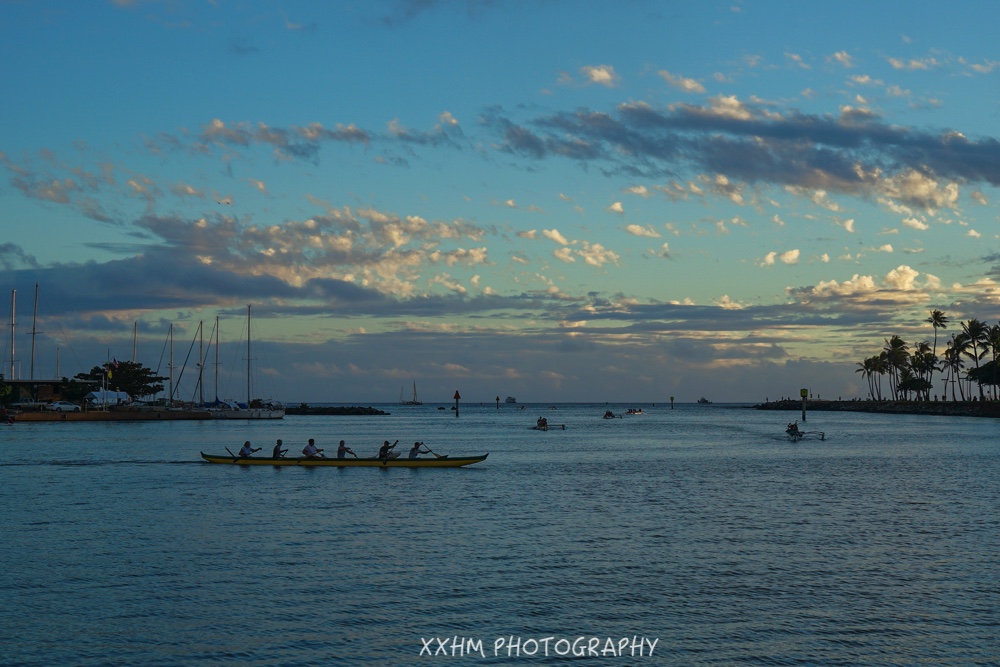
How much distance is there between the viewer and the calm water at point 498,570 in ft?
62.6

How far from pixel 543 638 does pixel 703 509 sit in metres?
22.0

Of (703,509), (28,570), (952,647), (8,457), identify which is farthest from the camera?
(8,457)

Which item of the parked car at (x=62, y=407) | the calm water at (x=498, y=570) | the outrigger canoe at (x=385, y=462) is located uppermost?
the parked car at (x=62, y=407)

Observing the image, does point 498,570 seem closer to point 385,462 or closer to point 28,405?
point 385,462

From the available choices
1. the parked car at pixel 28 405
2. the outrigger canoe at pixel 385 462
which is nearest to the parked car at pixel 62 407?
the parked car at pixel 28 405

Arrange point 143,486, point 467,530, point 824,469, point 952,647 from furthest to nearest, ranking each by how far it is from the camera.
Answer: point 824,469 < point 143,486 < point 467,530 < point 952,647

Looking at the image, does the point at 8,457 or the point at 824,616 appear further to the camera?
the point at 8,457

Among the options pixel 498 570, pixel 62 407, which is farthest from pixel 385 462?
pixel 62 407

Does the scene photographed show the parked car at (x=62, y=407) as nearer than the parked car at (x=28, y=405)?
Yes

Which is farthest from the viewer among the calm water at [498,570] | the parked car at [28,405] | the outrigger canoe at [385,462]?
the parked car at [28,405]

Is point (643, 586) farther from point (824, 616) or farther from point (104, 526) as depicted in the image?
point (104, 526)

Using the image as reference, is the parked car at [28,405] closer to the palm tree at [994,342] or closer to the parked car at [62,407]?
the parked car at [62,407]

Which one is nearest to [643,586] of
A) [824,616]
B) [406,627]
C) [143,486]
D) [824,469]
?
[824,616]

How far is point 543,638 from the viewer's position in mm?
19547
